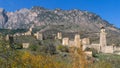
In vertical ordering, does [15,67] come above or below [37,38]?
below

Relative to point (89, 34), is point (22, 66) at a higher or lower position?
lower

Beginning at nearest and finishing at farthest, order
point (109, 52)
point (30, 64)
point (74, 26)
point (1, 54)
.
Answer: point (1, 54), point (30, 64), point (109, 52), point (74, 26)

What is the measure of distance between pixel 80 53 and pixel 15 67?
7897 mm

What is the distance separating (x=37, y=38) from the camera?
117 m

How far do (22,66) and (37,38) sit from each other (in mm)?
A: 102435

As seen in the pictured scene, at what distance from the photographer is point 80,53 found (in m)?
22.0

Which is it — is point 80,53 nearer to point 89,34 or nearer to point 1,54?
point 1,54

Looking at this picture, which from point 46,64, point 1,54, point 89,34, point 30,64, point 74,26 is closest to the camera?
point 1,54

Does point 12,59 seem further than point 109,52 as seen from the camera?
No

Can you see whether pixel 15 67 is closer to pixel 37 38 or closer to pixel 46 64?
pixel 46 64

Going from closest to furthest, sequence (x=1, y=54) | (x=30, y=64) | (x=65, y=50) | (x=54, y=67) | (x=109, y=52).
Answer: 1. (x=1, y=54)
2. (x=30, y=64)
3. (x=54, y=67)
4. (x=65, y=50)
5. (x=109, y=52)

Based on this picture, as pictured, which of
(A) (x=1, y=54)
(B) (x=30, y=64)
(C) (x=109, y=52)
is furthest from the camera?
(C) (x=109, y=52)

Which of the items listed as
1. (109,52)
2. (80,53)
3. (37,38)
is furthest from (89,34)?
(80,53)

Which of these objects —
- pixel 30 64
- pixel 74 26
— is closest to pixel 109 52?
pixel 30 64
